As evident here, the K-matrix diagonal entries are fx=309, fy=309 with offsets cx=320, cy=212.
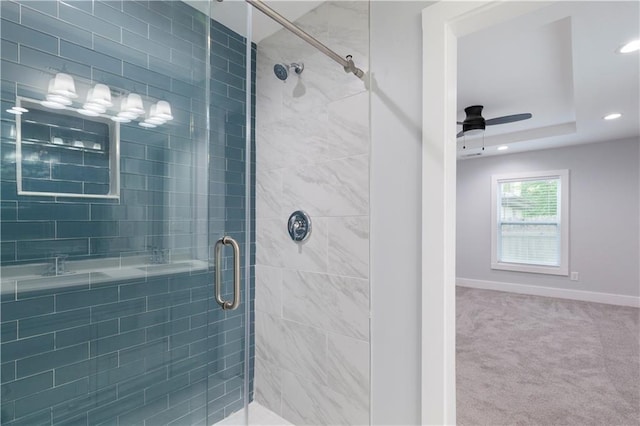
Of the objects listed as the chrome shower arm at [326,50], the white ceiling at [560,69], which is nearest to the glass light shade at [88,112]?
the chrome shower arm at [326,50]

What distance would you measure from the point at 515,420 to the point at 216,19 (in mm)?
3306

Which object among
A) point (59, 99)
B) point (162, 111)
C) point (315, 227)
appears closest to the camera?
point (59, 99)

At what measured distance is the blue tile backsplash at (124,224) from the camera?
1332 mm

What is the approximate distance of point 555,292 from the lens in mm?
5227

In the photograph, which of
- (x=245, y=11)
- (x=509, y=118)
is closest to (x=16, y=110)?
(x=245, y=11)

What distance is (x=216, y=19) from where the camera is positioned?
79.9 inches

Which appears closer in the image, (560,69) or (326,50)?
(326,50)

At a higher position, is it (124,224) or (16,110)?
(16,110)

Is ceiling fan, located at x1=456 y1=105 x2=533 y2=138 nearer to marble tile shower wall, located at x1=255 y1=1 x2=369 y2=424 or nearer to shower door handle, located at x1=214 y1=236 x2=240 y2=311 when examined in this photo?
marble tile shower wall, located at x1=255 y1=1 x2=369 y2=424

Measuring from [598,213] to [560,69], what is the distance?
345 centimetres

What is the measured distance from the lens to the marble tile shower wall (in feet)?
5.51

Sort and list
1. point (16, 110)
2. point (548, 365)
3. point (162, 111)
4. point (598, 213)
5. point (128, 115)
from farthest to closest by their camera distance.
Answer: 1. point (598, 213)
2. point (548, 365)
3. point (162, 111)
4. point (128, 115)
5. point (16, 110)

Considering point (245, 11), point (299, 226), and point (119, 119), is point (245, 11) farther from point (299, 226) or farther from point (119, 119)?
point (299, 226)

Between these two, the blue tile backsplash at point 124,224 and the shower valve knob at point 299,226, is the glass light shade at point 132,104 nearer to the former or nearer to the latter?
the blue tile backsplash at point 124,224
